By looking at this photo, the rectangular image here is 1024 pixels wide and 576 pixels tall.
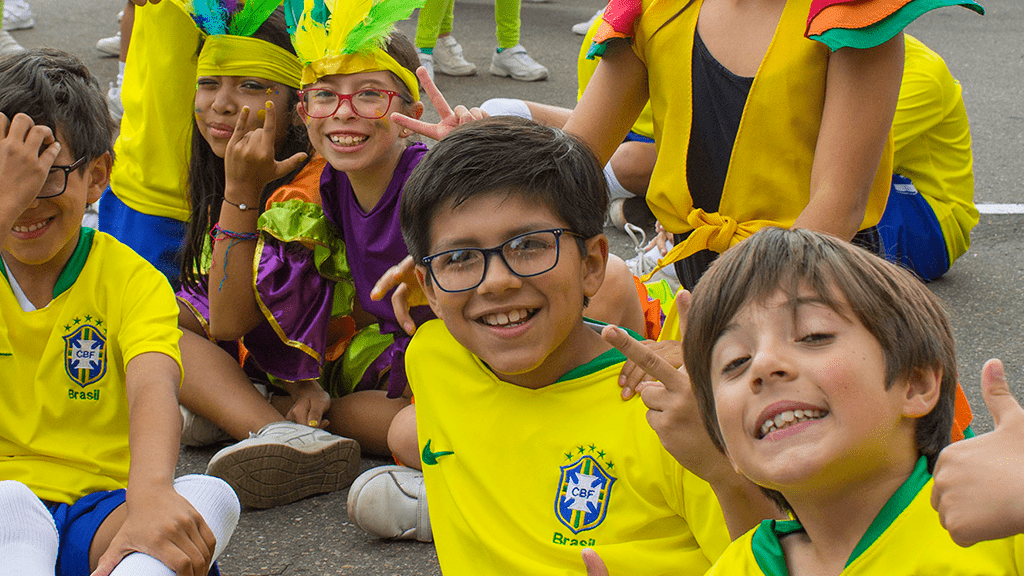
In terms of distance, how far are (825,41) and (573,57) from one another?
5.51m

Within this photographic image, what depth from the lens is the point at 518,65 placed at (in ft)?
21.7

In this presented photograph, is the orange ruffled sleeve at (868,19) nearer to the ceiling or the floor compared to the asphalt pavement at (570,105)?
nearer to the ceiling

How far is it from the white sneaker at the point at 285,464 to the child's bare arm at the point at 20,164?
2.54 ft

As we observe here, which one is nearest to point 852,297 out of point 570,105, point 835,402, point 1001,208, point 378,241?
point 835,402

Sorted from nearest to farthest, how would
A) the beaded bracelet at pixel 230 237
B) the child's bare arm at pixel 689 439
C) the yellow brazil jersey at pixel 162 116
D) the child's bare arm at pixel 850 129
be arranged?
the child's bare arm at pixel 689 439 → the child's bare arm at pixel 850 129 → the beaded bracelet at pixel 230 237 → the yellow brazil jersey at pixel 162 116

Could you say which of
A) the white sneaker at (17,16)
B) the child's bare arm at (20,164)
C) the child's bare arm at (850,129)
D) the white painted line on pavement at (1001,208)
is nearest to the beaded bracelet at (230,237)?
the child's bare arm at (20,164)

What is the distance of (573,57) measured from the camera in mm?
7172

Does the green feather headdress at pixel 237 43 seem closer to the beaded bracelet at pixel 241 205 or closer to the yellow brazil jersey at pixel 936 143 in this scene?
the beaded bracelet at pixel 241 205

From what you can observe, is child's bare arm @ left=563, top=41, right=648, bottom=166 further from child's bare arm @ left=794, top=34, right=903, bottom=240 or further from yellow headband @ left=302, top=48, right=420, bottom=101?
yellow headband @ left=302, top=48, right=420, bottom=101

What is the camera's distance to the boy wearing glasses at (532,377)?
1.64m

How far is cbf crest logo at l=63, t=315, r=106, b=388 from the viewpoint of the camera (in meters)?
1.98

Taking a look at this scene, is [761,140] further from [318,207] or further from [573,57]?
[573,57]

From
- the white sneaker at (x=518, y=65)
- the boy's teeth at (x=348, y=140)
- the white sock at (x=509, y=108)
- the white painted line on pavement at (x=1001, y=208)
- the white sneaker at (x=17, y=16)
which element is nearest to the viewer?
the boy's teeth at (x=348, y=140)

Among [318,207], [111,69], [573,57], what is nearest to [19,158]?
[318,207]
